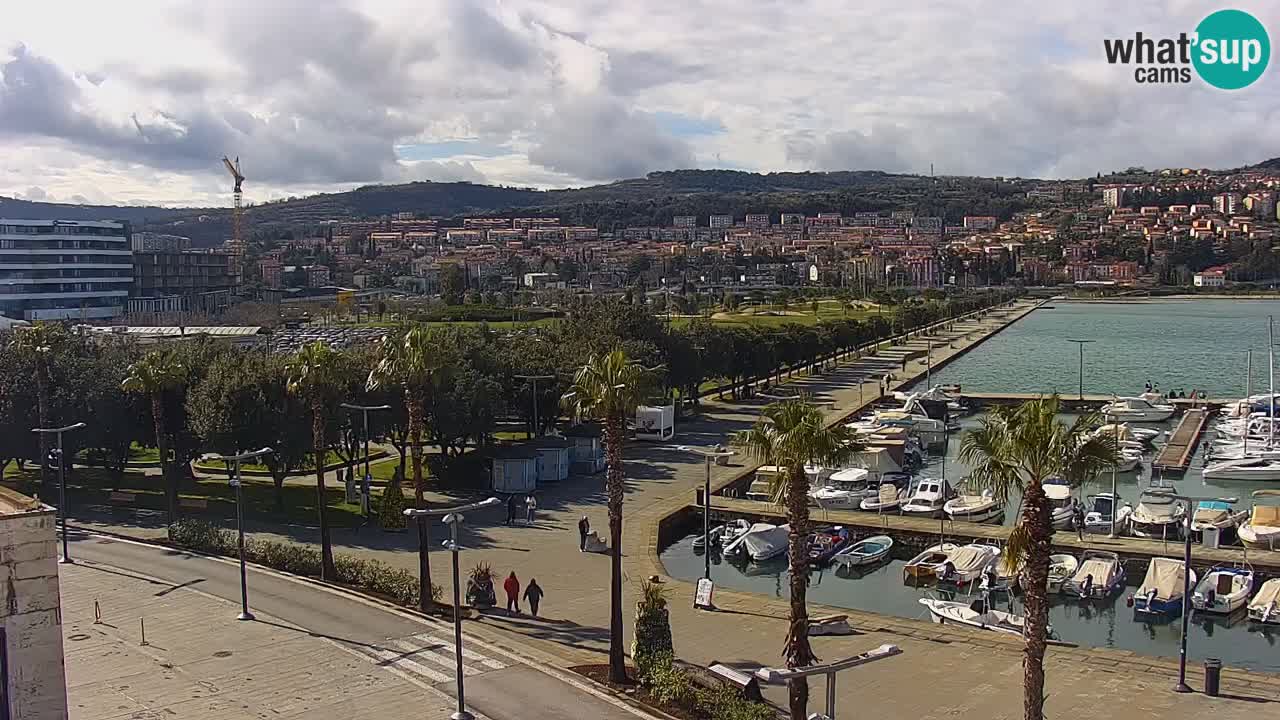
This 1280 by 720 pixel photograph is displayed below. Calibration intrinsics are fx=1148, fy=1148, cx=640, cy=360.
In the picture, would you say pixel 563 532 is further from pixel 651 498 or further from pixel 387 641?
pixel 387 641

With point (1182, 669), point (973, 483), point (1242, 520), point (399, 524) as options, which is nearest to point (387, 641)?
point (399, 524)

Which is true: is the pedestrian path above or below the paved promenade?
above

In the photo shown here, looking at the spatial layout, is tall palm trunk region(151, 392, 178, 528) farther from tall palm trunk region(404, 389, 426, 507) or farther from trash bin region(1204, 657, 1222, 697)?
trash bin region(1204, 657, 1222, 697)

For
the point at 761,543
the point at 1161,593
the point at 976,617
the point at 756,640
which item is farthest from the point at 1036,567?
the point at 761,543

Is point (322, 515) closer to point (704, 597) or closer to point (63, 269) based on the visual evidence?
point (704, 597)

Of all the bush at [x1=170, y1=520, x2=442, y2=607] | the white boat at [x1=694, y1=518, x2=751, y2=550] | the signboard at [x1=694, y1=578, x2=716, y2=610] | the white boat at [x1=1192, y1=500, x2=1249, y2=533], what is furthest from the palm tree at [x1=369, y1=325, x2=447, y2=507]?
the white boat at [x1=1192, y1=500, x2=1249, y2=533]

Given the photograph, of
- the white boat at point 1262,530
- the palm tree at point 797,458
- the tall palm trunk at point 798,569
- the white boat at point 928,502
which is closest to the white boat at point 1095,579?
the white boat at point 1262,530

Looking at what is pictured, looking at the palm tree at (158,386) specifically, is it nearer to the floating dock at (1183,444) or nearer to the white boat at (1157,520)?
the white boat at (1157,520)
